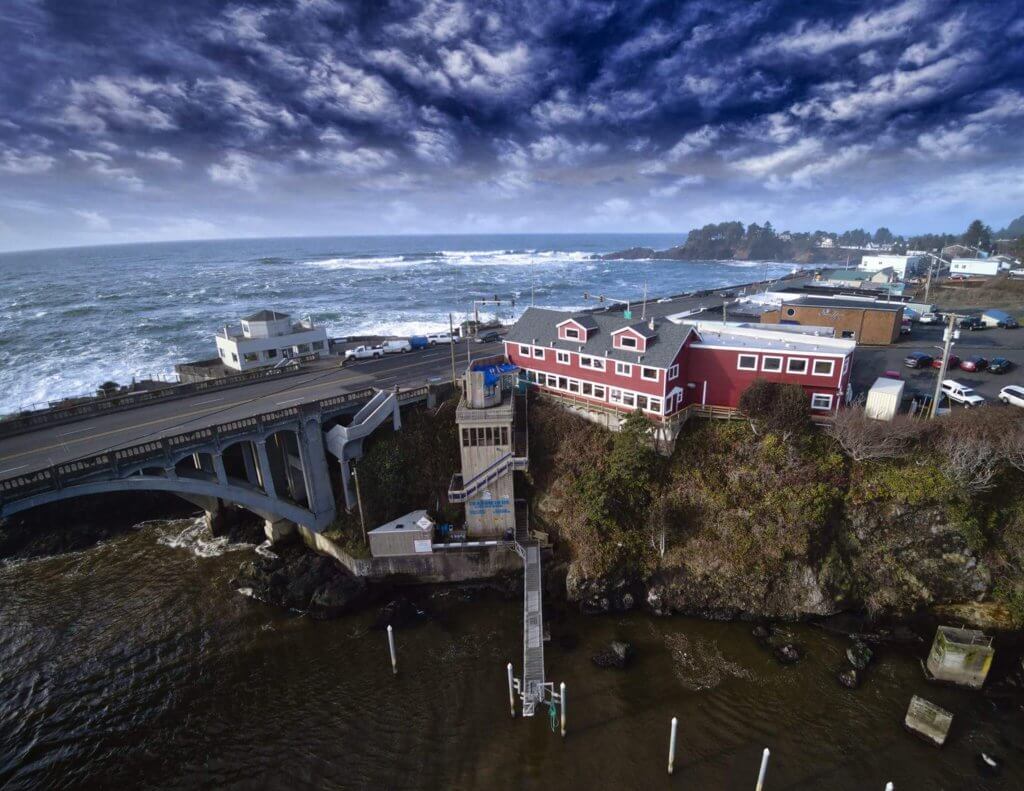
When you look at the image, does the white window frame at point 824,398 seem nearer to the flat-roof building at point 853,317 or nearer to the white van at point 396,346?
the flat-roof building at point 853,317

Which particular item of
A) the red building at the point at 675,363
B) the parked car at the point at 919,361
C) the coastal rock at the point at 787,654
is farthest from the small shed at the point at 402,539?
the parked car at the point at 919,361

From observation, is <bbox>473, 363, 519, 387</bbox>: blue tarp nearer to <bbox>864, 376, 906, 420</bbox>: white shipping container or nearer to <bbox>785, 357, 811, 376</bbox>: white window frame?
<bbox>785, 357, 811, 376</bbox>: white window frame

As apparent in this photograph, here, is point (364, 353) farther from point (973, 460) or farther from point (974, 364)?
point (974, 364)

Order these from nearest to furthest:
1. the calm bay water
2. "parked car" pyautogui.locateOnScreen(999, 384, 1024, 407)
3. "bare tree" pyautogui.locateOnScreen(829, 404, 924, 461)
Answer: the calm bay water
"bare tree" pyautogui.locateOnScreen(829, 404, 924, 461)
"parked car" pyautogui.locateOnScreen(999, 384, 1024, 407)

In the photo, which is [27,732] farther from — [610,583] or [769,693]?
[769,693]

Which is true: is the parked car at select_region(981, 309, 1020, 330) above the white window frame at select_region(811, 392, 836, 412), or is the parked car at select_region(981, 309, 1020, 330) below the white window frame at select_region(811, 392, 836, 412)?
above

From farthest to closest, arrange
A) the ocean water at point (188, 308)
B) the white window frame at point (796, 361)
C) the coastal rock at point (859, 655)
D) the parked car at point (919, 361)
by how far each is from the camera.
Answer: the ocean water at point (188, 308) → the parked car at point (919, 361) → the white window frame at point (796, 361) → the coastal rock at point (859, 655)

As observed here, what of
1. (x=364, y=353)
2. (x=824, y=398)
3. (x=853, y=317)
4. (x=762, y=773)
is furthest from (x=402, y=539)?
(x=853, y=317)

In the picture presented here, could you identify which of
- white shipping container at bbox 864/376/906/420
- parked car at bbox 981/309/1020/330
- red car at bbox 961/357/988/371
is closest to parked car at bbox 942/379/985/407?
red car at bbox 961/357/988/371
